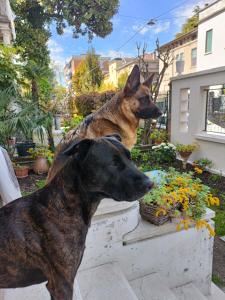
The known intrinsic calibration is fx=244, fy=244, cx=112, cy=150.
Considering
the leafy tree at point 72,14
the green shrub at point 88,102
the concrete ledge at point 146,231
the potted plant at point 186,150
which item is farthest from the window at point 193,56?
the concrete ledge at point 146,231

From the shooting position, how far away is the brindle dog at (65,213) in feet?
3.09

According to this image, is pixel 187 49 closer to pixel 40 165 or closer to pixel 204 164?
pixel 204 164

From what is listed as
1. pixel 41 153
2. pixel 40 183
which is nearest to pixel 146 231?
pixel 40 183

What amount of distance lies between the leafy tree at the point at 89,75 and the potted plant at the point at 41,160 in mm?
13720

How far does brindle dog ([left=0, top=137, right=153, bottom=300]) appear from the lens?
941 millimetres

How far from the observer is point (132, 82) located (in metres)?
1.62

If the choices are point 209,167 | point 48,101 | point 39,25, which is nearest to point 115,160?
point 209,167

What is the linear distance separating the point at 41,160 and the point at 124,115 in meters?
4.17

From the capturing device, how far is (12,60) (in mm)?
5375

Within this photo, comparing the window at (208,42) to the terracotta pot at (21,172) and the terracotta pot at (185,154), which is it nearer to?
the terracotta pot at (185,154)

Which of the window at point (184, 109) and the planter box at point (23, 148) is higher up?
the window at point (184, 109)

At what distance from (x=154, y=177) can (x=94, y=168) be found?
185 centimetres

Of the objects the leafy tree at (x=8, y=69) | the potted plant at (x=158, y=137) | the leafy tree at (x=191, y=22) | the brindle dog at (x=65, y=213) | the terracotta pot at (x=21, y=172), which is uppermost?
the leafy tree at (x=191, y=22)

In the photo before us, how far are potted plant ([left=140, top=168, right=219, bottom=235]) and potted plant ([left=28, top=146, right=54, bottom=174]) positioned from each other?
3.55m
